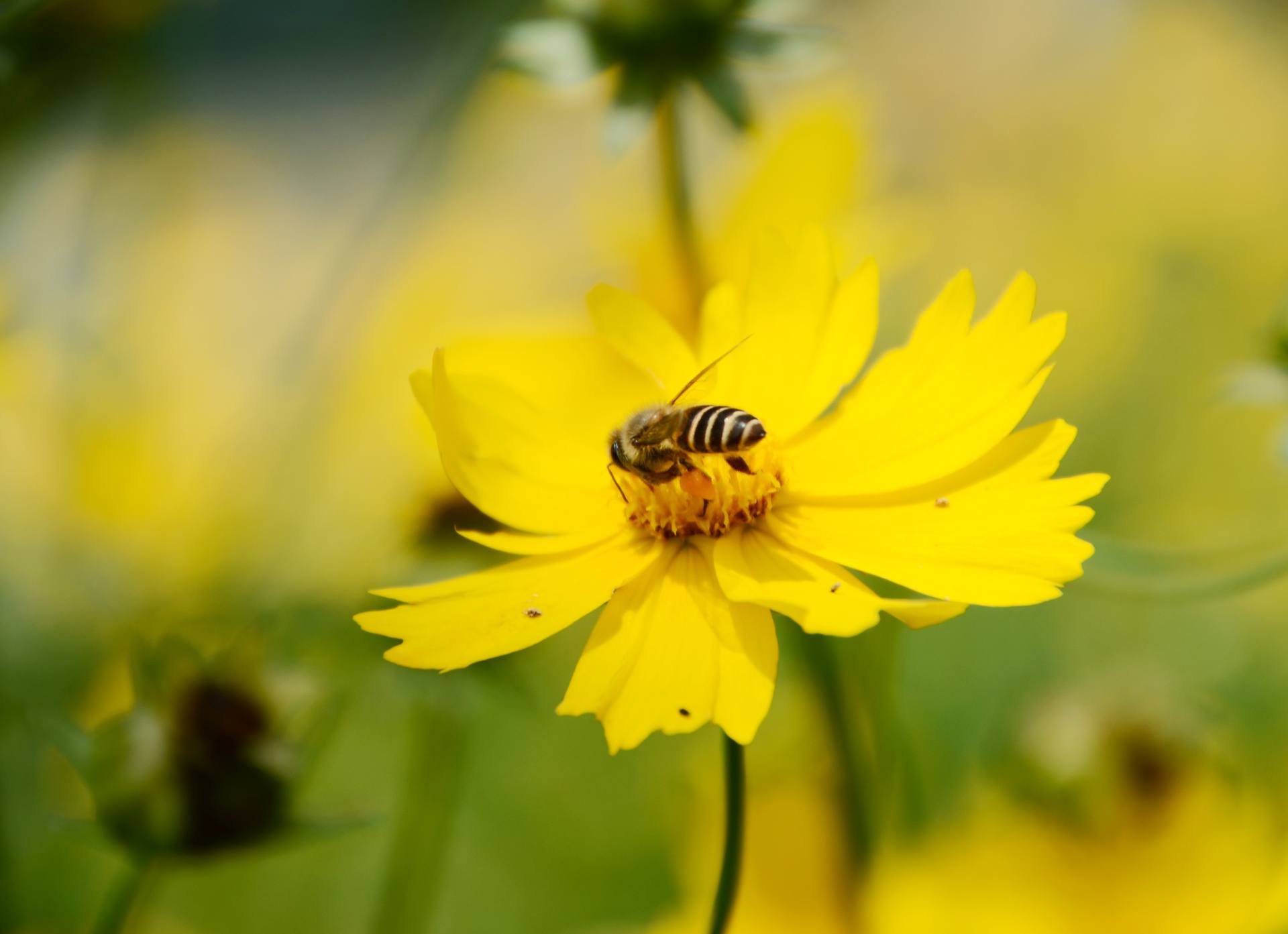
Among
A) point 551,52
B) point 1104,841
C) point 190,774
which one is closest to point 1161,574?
point 1104,841

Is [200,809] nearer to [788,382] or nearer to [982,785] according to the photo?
[788,382]

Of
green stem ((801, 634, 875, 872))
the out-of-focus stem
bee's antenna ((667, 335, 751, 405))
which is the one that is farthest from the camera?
the out-of-focus stem

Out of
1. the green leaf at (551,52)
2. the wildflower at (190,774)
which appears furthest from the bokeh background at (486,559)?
the green leaf at (551,52)

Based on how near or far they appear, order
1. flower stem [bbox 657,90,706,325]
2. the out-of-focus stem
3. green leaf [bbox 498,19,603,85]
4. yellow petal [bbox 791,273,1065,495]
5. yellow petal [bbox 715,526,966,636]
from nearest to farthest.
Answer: yellow petal [bbox 715,526,966,636]
yellow petal [bbox 791,273,1065,495]
green leaf [bbox 498,19,603,85]
flower stem [bbox 657,90,706,325]
the out-of-focus stem

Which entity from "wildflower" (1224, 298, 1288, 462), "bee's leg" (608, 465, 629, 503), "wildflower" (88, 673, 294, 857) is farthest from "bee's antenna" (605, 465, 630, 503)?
"wildflower" (1224, 298, 1288, 462)

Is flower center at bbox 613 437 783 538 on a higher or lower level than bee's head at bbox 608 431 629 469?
lower

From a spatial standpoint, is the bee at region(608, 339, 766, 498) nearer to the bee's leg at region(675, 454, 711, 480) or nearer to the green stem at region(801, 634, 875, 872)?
the bee's leg at region(675, 454, 711, 480)

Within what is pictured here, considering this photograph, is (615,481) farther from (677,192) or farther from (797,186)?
(797,186)
